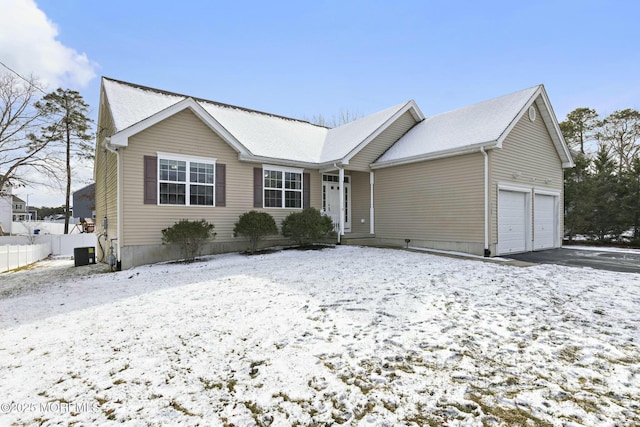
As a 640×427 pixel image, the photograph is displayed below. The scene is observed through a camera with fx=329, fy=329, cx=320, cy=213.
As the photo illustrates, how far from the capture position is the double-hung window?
1034cm

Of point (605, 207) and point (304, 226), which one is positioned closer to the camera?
point (304, 226)

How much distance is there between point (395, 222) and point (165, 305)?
952 centimetres

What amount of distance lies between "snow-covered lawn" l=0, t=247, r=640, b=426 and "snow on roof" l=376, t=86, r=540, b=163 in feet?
18.9

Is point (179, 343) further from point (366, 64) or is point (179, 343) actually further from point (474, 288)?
point (366, 64)

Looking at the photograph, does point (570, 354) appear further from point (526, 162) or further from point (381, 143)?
point (381, 143)

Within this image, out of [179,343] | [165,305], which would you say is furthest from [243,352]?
[165,305]

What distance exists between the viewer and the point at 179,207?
10594 millimetres

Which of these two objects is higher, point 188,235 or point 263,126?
point 263,126

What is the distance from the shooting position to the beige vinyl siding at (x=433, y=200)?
10828mm

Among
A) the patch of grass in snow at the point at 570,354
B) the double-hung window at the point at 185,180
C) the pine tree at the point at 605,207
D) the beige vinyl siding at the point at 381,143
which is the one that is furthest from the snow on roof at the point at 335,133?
the patch of grass in snow at the point at 570,354

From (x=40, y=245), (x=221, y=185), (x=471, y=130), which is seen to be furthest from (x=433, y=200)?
(x=40, y=245)

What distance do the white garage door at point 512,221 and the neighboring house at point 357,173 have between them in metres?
0.04

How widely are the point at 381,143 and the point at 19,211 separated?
6095 centimetres

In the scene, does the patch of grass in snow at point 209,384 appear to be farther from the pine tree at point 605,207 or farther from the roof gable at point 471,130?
the pine tree at point 605,207
